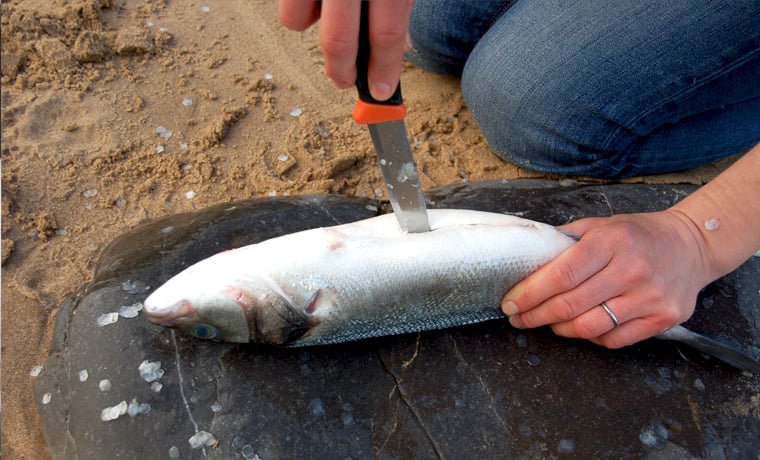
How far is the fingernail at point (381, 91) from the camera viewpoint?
1.71 meters

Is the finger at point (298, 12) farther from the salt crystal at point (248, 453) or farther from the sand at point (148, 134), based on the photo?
the sand at point (148, 134)

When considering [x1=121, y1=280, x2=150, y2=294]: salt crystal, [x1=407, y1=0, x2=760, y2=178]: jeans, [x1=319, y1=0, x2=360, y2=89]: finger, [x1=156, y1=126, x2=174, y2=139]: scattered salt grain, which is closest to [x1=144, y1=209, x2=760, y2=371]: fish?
[x1=121, y1=280, x2=150, y2=294]: salt crystal

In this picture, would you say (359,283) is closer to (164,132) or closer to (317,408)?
(317,408)

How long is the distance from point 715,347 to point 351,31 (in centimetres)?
199

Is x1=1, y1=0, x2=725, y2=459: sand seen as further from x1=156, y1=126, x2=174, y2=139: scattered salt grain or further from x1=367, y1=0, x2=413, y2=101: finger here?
x1=367, y1=0, x2=413, y2=101: finger

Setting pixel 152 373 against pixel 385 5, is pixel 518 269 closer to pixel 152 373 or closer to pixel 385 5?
pixel 385 5

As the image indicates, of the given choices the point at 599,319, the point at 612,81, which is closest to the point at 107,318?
the point at 599,319

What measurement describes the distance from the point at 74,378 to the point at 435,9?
3.00m

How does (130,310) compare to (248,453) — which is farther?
(130,310)

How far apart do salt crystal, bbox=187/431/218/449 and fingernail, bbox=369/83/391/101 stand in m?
1.39

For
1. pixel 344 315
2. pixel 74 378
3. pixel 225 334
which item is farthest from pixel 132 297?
pixel 344 315

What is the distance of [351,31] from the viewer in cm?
150

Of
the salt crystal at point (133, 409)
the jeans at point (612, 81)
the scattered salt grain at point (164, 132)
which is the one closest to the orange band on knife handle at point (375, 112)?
the salt crystal at point (133, 409)

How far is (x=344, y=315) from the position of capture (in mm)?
2197
